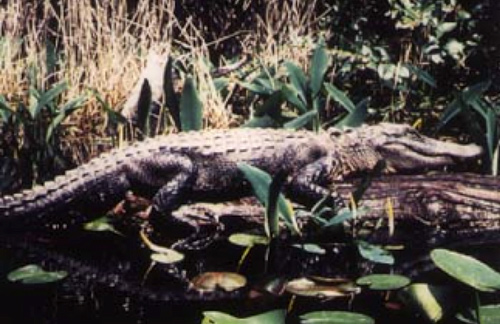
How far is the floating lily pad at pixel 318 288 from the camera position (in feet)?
8.05

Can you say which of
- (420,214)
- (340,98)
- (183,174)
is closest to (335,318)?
(420,214)

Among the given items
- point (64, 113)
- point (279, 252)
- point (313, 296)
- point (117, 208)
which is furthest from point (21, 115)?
point (313, 296)

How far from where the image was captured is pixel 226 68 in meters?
5.32

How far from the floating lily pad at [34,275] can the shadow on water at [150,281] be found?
0.13ft

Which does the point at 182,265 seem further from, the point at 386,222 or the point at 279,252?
the point at 386,222

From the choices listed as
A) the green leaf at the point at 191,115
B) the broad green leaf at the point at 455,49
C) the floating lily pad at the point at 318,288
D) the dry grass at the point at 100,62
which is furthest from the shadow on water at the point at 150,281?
the broad green leaf at the point at 455,49

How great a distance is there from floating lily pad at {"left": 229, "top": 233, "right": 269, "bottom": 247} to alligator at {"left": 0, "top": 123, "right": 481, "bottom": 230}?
0.46 metres

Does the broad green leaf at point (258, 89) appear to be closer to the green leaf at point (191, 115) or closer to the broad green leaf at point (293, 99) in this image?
the broad green leaf at point (293, 99)

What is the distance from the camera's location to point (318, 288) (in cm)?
250

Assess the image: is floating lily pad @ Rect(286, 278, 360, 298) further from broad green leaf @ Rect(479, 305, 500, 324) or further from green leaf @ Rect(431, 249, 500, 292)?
broad green leaf @ Rect(479, 305, 500, 324)

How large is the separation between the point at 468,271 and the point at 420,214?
887 mm

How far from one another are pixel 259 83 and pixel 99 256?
6.23 feet

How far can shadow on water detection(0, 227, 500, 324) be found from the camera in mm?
2389

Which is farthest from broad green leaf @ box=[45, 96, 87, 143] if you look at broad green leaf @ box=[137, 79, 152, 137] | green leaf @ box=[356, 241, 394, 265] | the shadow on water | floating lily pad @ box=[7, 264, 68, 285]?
green leaf @ box=[356, 241, 394, 265]
